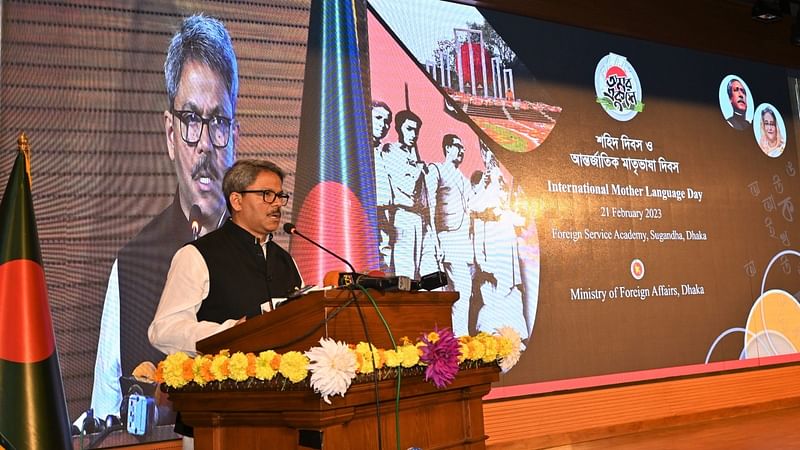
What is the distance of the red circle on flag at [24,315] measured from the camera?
279 cm

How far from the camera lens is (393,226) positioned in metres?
4.71

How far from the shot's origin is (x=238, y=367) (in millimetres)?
1923

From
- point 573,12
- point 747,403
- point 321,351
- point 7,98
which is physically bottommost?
point 747,403

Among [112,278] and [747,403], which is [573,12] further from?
[112,278]

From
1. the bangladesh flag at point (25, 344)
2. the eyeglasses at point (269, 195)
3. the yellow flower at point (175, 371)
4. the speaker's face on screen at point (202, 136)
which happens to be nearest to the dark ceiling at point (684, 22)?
the speaker's face on screen at point (202, 136)

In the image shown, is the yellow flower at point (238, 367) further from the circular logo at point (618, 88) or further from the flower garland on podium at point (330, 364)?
the circular logo at point (618, 88)

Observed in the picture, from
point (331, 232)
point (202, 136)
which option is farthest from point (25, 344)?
point (331, 232)

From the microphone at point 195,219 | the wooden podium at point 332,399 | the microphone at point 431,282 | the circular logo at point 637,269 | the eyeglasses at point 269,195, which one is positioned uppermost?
the microphone at point 195,219

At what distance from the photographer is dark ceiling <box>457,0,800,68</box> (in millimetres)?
5723

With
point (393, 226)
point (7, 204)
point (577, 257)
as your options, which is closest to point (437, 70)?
point (393, 226)

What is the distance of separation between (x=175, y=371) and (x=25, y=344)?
106 cm

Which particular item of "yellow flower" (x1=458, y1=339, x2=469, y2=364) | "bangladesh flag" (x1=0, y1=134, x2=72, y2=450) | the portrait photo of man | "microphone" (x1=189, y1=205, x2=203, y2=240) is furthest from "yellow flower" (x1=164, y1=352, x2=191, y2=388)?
the portrait photo of man

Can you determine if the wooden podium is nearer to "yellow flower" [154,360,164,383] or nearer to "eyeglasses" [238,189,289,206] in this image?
"yellow flower" [154,360,164,383]

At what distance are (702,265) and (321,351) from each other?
197 inches
